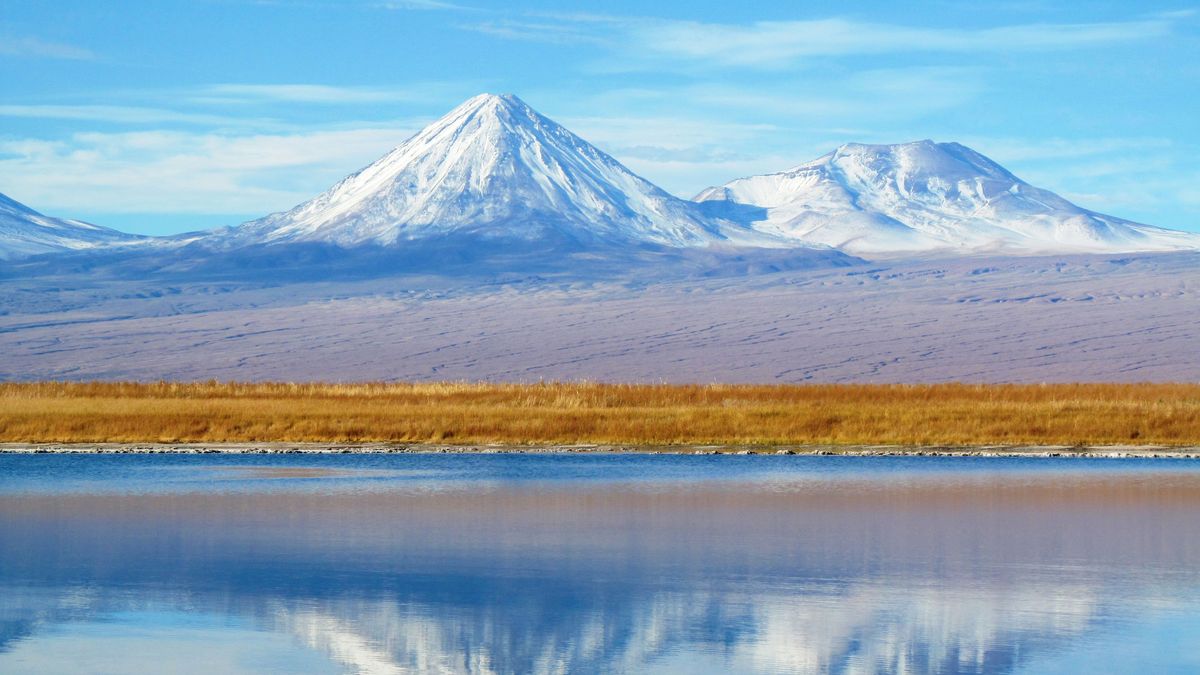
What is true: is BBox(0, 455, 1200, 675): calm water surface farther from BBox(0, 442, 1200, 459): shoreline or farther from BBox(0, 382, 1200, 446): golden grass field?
BBox(0, 382, 1200, 446): golden grass field

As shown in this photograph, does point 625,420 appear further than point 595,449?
Yes

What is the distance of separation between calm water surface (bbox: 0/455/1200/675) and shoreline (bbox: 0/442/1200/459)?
654 centimetres

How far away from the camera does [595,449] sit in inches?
1500

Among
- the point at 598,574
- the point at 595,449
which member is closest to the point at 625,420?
the point at 595,449

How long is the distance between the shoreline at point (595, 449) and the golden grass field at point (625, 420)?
1.04 m

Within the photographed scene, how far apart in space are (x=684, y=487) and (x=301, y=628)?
13.6m

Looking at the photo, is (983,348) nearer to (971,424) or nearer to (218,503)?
(971,424)

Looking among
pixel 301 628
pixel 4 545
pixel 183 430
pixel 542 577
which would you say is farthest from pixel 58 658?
pixel 183 430

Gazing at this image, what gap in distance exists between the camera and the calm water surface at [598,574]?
14508 mm

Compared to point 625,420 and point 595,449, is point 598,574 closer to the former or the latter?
point 595,449

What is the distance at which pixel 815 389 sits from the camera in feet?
172

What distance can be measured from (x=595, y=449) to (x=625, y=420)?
3.60m

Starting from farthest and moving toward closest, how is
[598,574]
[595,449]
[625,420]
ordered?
[625,420] → [595,449] → [598,574]

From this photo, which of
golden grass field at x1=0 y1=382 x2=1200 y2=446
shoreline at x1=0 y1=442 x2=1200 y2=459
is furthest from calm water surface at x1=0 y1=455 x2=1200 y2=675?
golden grass field at x1=0 y1=382 x2=1200 y2=446
